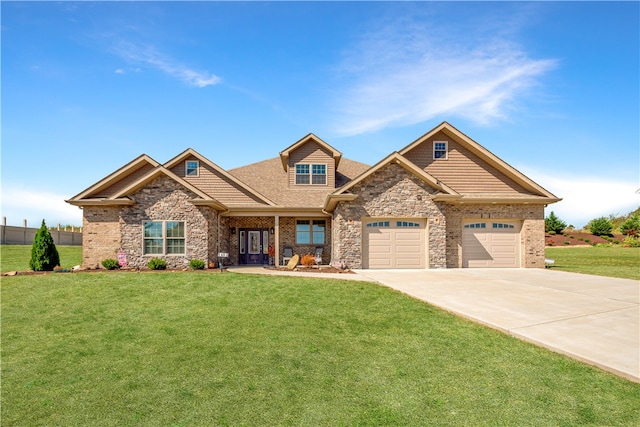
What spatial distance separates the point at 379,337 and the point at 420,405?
2.50 m

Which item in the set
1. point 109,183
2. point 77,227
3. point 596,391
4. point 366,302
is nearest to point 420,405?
point 596,391

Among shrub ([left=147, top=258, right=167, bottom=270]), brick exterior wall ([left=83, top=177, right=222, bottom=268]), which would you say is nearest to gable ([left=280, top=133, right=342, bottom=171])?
brick exterior wall ([left=83, top=177, right=222, bottom=268])

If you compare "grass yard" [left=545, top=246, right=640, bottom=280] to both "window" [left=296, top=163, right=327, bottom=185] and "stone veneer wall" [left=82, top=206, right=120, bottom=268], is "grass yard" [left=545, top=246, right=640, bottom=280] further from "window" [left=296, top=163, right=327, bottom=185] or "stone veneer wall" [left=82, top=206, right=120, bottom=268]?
"stone veneer wall" [left=82, top=206, right=120, bottom=268]

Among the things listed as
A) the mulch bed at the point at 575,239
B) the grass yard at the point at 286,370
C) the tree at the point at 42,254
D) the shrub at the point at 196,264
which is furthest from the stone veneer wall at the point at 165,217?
the mulch bed at the point at 575,239

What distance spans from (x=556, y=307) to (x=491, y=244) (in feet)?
34.4

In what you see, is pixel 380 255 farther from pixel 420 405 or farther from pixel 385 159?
pixel 420 405

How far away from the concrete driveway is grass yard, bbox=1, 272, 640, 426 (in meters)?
0.49

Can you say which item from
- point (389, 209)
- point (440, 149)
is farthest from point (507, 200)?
point (389, 209)

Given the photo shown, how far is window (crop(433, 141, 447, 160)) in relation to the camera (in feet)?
64.6

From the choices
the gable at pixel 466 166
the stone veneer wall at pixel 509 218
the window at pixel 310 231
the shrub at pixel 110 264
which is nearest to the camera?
the shrub at pixel 110 264

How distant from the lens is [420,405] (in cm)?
465

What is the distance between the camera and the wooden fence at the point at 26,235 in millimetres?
28902

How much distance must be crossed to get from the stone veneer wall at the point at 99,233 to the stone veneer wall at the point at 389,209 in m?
11.5

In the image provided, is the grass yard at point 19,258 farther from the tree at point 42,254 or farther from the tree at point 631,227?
the tree at point 631,227
